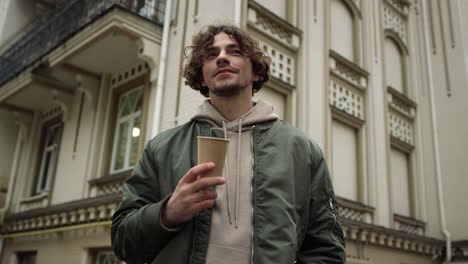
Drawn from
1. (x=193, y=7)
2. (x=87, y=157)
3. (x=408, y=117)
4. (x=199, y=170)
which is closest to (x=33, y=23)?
(x=87, y=157)

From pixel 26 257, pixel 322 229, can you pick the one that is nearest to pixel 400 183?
pixel 26 257

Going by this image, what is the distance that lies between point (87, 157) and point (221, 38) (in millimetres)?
7239

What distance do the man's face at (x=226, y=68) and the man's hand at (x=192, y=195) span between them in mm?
639

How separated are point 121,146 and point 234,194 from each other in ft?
23.0

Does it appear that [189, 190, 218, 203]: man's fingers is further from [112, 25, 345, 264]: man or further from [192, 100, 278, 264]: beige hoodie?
[192, 100, 278, 264]: beige hoodie

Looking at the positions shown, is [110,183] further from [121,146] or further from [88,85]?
[88,85]

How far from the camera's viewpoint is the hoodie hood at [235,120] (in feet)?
6.89

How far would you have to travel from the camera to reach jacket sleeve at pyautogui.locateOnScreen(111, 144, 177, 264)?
1716mm

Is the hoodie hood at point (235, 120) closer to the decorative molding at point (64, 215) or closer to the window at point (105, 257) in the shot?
the decorative molding at point (64, 215)

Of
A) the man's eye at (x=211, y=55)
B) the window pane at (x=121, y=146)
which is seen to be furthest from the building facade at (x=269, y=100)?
the man's eye at (x=211, y=55)

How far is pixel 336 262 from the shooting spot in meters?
1.92

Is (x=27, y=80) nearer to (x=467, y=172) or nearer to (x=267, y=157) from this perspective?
(x=267, y=157)

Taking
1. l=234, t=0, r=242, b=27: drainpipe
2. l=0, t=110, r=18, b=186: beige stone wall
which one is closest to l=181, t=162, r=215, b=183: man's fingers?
l=234, t=0, r=242, b=27: drainpipe

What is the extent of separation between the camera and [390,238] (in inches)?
→ 374
